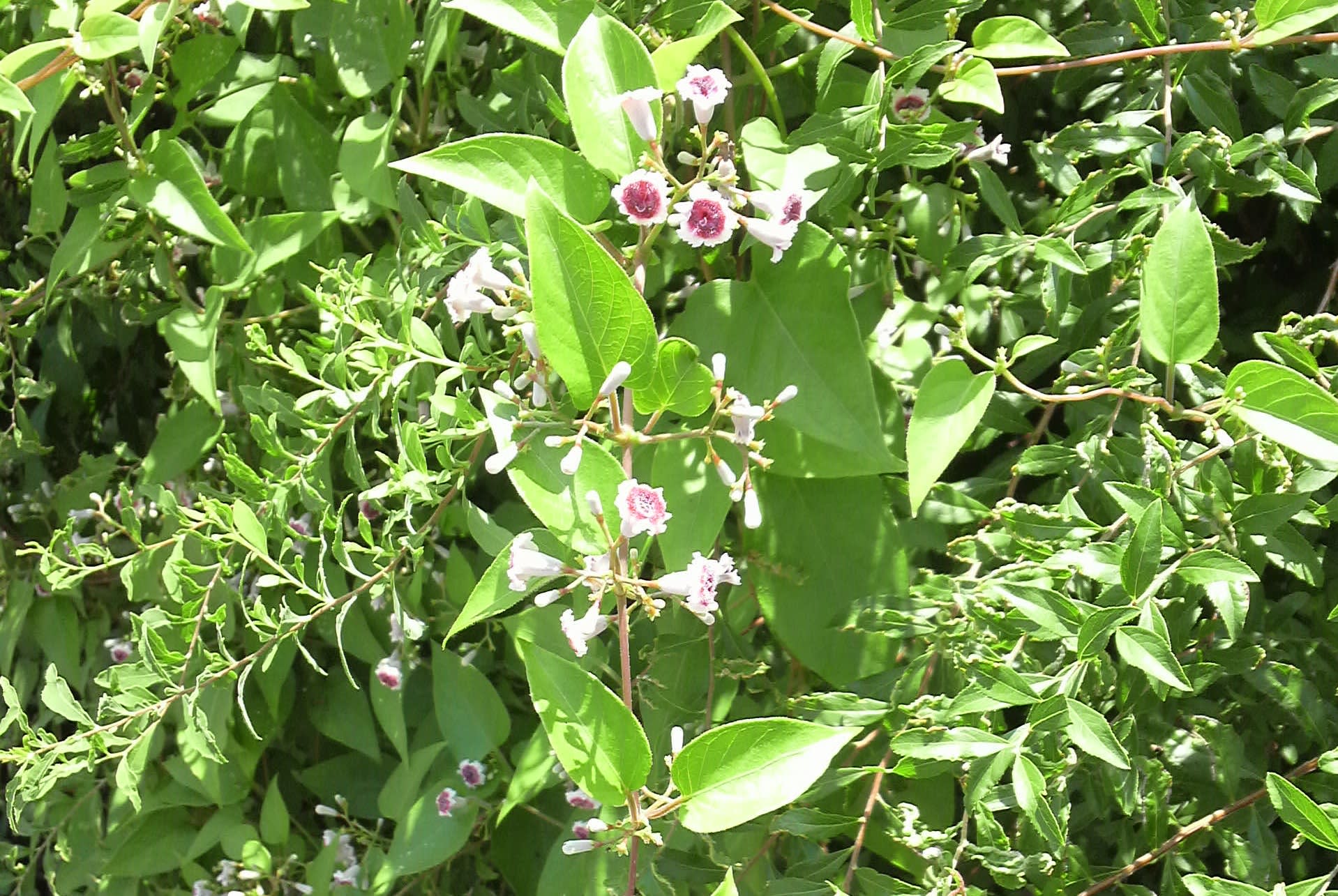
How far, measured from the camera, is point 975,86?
819mm

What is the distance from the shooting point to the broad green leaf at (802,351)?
0.82 m

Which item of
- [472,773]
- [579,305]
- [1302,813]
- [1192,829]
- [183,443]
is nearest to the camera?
[579,305]

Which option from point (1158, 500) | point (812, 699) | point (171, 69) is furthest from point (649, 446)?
point (171, 69)

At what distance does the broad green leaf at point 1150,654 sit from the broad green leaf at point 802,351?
0.63 ft

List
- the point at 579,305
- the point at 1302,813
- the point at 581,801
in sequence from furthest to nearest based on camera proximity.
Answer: the point at 581,801
the point at 1302,813
the point at 579,305

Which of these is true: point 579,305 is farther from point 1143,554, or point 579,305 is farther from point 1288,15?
point 1288,15

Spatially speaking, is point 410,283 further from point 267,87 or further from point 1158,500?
point 1158,500

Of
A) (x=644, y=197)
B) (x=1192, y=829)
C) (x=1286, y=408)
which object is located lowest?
(x=1192, y=829)

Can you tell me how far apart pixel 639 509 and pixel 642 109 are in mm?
242

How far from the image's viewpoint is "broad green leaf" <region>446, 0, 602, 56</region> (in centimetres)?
78

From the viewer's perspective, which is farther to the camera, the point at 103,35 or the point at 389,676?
the point at 389,676

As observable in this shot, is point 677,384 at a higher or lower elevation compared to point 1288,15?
lower

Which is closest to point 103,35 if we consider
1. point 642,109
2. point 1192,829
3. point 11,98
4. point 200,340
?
point 11,98

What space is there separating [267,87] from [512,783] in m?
0.69
